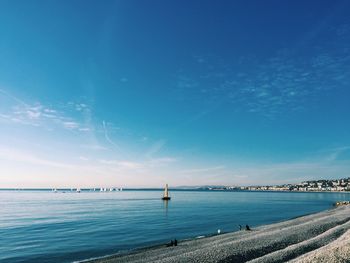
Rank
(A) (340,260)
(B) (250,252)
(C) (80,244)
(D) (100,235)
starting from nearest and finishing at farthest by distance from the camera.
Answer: (A) (340,260)
(B) (250,252)
(C) (80,244)
(D) (100,235)

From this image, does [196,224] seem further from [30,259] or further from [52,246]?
[30,259]

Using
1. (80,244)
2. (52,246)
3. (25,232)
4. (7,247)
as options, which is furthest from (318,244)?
(25,232)

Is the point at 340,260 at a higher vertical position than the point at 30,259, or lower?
higher

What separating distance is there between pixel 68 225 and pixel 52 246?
20723 mm

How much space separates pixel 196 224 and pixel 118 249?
2546 centimetres

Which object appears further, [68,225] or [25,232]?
[68,225]

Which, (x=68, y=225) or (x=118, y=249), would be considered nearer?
(x=118, y=249)

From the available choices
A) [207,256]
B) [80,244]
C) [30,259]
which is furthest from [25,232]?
[207,256]

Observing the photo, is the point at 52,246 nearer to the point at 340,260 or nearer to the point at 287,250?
the point at 287,250

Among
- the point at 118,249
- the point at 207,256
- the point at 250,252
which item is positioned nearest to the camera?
the point at 207,256

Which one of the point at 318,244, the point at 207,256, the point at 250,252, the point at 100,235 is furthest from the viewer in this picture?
the point at 100,235

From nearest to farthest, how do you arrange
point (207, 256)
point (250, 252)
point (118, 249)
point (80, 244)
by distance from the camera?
point (207, 256)
point (250, 252)
point (118, 249)
point (80, 244)

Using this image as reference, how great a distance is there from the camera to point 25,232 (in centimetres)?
5103

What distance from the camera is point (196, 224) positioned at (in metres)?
60.2
